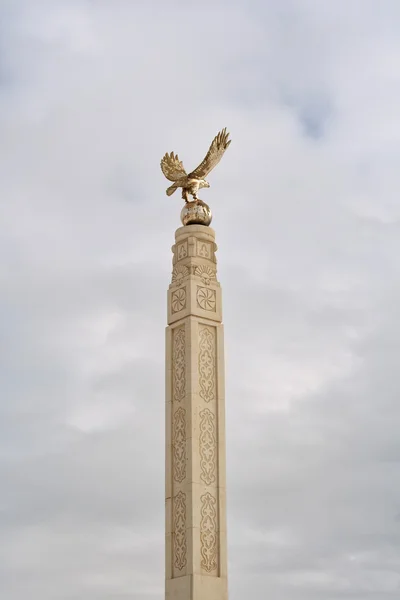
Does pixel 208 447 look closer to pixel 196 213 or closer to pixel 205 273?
pixel 205 273

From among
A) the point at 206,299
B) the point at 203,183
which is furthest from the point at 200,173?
the point at 206,299

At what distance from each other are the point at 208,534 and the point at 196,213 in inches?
230

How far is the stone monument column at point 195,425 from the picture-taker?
19516 mm

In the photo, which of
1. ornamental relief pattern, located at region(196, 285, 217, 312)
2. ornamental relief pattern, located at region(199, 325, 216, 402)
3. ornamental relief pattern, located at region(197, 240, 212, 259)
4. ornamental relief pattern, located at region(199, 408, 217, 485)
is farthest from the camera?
ornamental relief pattern, located at region(197, 240, 212, 259)

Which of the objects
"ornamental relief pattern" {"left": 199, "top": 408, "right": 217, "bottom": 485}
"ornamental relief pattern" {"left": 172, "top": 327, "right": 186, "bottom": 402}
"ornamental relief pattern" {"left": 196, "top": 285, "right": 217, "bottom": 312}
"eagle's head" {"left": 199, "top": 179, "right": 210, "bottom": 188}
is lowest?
"ornamental relief pattern" {"left": 199, "top": 408, "right": 217, "bottom": 485}

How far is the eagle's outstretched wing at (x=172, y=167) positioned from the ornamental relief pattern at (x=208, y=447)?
4.64 meters

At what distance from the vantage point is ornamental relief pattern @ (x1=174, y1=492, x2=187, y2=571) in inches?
771

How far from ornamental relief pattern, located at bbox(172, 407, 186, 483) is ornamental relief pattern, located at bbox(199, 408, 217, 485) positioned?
0.31m

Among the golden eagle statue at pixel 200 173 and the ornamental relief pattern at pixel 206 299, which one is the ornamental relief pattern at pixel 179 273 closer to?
the ornamental relief pattern at pixel 206 299

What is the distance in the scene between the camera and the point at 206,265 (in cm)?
2130

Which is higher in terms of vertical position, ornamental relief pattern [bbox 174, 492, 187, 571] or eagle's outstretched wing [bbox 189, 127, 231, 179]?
eagle's outstretched wing [bbox 189, 127, 231, 179]

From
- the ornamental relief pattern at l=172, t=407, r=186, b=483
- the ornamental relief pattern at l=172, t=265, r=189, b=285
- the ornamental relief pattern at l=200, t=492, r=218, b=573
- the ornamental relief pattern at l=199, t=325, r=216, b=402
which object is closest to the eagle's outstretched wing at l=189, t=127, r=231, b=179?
the ornamental relief pattern at l=172, t=265, r=189, b=285

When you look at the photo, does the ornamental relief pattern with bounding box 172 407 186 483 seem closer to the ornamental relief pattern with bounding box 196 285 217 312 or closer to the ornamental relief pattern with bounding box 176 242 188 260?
the ornamental relief pattern with bounding box 196 285 217 312

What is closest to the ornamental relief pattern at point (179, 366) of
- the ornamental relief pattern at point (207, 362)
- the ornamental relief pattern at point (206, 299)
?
the ornamental relief pattern at point (207, 362)
